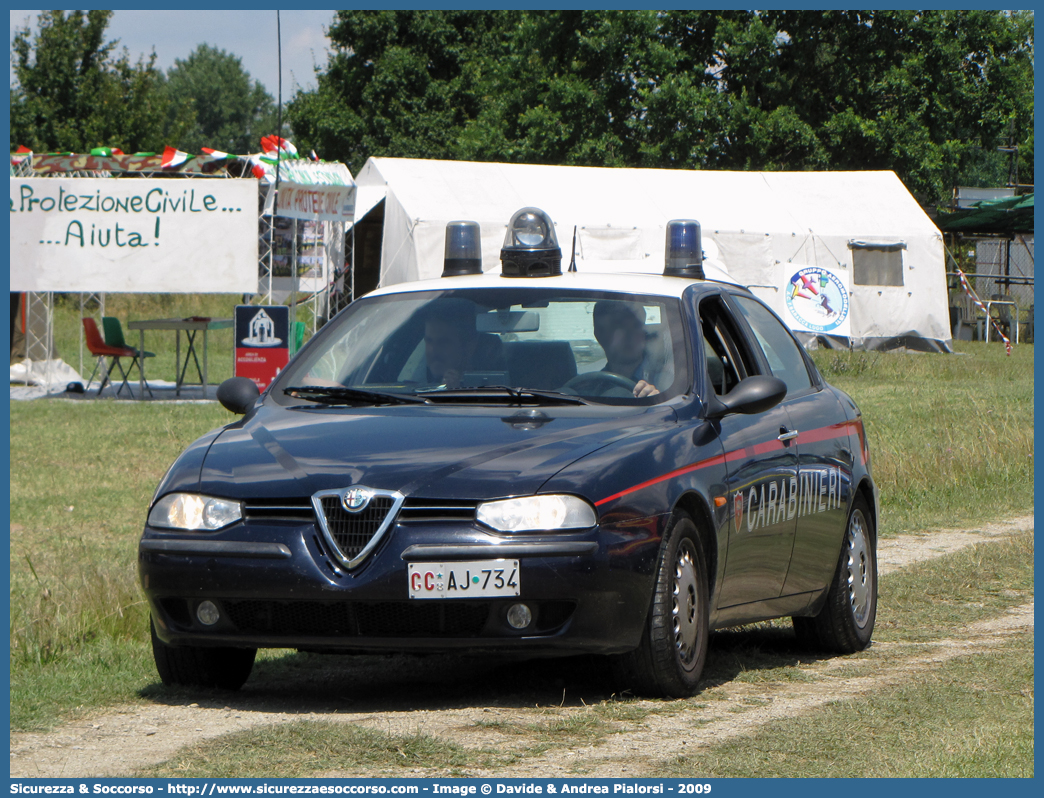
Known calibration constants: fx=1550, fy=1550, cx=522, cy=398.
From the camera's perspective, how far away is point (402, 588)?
188 inches

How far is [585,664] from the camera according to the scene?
19.9 ft

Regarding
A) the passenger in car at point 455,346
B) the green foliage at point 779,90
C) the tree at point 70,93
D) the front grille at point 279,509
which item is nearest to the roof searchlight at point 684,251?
the passenger in car at point 455,346

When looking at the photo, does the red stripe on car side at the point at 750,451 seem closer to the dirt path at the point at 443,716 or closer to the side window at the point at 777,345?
the side window at the point at 777,345

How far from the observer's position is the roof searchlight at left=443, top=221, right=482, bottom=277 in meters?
7.25

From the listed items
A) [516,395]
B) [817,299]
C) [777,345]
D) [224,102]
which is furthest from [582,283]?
[224,102]

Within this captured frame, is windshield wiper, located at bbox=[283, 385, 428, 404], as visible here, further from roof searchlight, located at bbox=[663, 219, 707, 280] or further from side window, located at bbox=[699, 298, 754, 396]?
roof searchlight, located at bbox=[663, 219, 707, 280]

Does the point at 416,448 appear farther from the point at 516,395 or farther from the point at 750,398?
the point at 750,398

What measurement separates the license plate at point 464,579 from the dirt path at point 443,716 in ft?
1.36

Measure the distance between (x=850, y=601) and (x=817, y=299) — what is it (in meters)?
26.7

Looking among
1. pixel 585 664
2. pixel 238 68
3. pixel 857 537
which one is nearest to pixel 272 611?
pixel 585 664

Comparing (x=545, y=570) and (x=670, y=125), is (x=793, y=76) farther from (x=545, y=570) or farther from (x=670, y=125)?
(x=545, y=570)

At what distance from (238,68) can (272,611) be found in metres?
138

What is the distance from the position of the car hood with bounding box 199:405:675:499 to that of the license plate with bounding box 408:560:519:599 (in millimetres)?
216

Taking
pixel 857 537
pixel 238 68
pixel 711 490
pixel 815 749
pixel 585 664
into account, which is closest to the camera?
pixel 815 749
